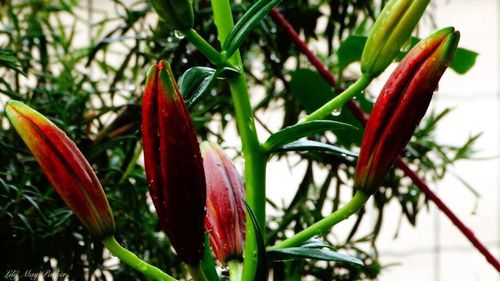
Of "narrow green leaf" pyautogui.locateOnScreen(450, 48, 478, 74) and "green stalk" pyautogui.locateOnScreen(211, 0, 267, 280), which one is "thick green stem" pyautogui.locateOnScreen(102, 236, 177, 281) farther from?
Result: "narrow green leaf" pyautogui.locateOnScreen(450, 48, 478, 74)

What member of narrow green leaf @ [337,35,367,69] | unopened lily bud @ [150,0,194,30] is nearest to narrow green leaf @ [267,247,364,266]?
unopened lily bud @ [150,0,194,30]

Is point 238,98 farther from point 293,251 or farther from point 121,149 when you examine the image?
point 121,149

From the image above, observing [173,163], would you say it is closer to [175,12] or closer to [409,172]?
[175,12]

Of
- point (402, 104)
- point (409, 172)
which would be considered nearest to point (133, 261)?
point (402, 104)

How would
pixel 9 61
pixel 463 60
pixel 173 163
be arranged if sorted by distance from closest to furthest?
pixel 173 163 < pixel 9 61 < pixel 463 60

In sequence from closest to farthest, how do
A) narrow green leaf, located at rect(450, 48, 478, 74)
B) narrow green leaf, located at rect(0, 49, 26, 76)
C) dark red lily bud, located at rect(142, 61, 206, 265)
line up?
dark red lily bud, located at rect(142, 61, 206, 265), narrow green leaf, located at rect(0, 49, 26, 76), narrow green leaf, located at rect(450, 48, 478, 74)

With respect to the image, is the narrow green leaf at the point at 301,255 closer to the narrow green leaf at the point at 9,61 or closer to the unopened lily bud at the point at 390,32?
the unopened lily bud at the point at 390,32
